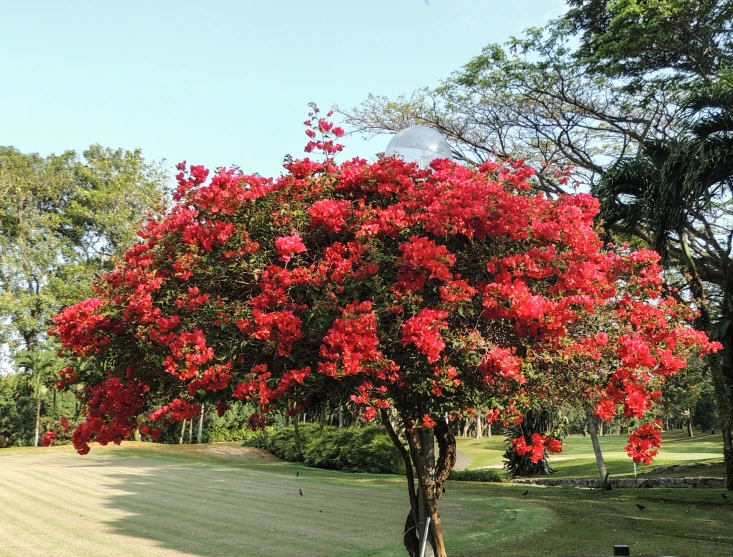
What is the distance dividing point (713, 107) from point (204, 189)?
13063mm

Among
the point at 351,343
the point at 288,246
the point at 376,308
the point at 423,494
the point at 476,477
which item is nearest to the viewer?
the point at 351,343

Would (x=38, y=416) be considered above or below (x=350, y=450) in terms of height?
above

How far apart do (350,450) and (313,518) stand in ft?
46.2

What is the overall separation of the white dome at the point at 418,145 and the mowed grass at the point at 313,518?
239 inches

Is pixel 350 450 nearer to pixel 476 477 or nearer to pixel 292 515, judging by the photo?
pixel 476 477

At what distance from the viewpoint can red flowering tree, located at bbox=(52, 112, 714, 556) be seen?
561cm

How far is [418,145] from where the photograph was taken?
912 cm

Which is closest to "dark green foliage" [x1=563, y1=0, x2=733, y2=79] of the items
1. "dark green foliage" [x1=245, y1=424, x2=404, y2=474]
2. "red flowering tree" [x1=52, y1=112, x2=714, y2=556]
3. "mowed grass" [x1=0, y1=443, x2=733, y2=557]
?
"mowed grass" [x1=0, y1=443, x2=733, y2=557]

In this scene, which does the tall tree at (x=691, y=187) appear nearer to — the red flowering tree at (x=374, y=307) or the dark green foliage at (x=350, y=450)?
the red flowering tree at (x=374, y=307)

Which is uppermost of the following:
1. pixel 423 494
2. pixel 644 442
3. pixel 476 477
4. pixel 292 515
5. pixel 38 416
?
pixel 644 442

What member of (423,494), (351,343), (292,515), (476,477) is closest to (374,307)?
(351,343)

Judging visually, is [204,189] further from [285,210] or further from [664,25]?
[664,25]

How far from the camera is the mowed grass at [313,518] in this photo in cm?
1061

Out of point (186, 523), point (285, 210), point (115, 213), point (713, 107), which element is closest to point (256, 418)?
point (285, 210)
